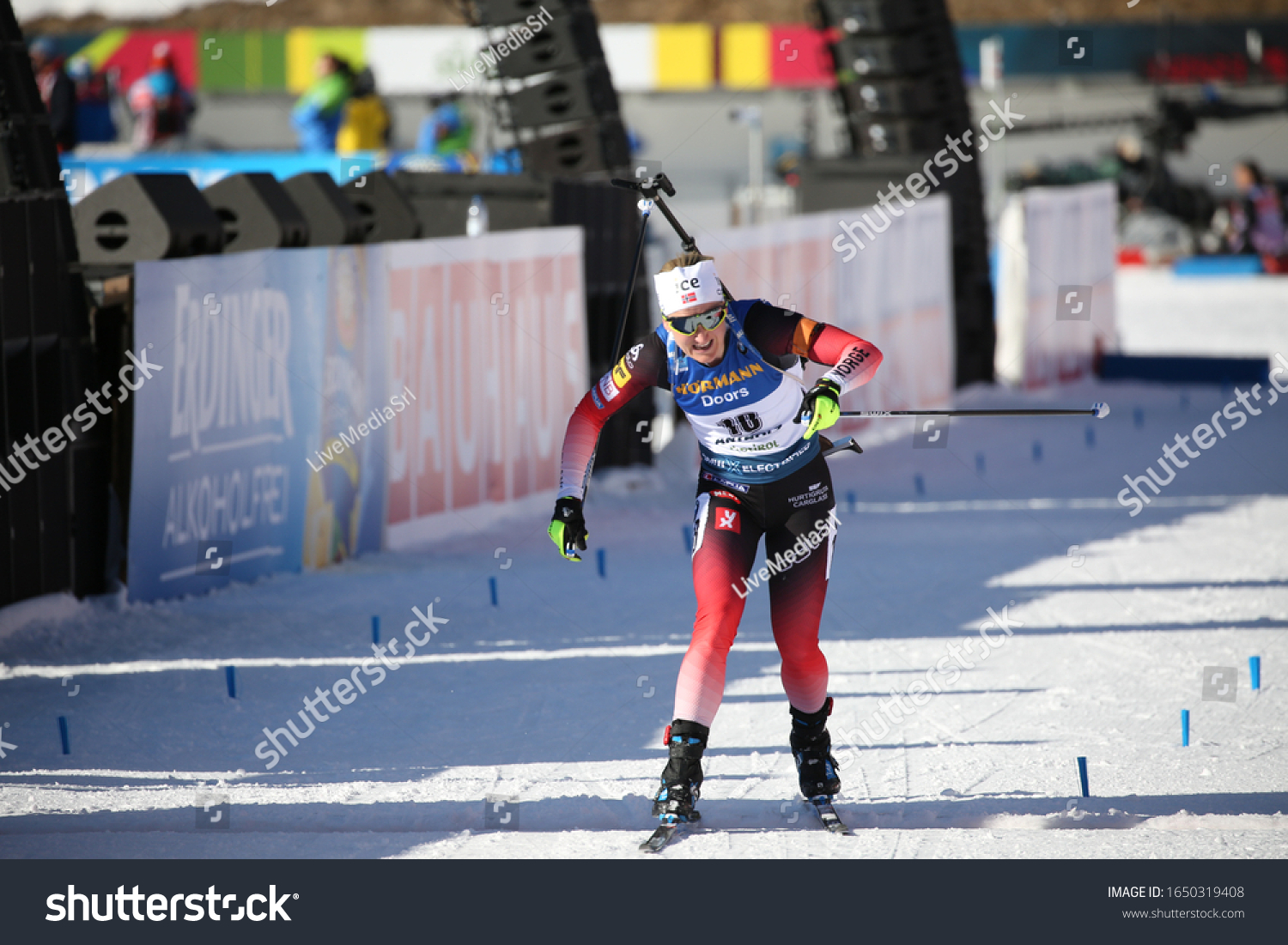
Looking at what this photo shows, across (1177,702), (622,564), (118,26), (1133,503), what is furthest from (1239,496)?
(118,26)

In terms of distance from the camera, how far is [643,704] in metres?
6.83

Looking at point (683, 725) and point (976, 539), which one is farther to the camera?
point (976, 539)

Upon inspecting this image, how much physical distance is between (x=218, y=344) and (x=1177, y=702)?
5022mm

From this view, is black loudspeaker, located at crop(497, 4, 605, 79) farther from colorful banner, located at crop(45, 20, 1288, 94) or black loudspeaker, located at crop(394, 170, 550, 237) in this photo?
colorful banner, located at crop(45, 20, 1288, 94)

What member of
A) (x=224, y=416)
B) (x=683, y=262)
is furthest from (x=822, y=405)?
(x=224, y=416)

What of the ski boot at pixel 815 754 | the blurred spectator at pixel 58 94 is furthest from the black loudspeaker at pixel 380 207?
the blurred spectator at pixel 58 94

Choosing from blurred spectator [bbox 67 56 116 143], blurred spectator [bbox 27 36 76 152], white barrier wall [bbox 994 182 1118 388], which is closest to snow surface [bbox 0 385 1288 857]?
white barrier wall [bbox 994 182 1118 388]

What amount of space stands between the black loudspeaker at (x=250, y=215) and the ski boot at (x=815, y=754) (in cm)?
499

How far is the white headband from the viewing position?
5.07 m

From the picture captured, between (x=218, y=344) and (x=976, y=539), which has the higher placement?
(x=218, y=344)

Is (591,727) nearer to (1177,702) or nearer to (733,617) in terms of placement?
(733,617)

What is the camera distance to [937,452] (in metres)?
14.8

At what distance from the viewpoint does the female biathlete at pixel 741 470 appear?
5109 mm

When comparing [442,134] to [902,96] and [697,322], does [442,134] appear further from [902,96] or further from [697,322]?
[697,322]
